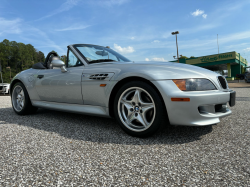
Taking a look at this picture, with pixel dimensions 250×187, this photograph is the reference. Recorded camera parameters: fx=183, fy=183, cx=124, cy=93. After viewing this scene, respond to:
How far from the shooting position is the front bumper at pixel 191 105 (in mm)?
2100

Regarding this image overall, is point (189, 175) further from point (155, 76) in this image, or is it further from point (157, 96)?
point (155, 76)

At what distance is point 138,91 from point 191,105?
684mm

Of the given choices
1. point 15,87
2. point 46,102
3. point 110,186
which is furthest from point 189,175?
point 15,87

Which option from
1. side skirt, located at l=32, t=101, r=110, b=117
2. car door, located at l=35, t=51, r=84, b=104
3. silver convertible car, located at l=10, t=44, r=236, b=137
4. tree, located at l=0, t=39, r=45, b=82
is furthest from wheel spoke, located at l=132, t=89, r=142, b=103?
tree, located at l=0, t=39, r=45, b=82

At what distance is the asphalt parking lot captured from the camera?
4.75 feet

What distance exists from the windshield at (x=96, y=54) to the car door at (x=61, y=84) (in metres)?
0.18

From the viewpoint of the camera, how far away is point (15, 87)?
14.2ft

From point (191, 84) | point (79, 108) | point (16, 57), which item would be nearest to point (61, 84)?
point (79, 108)

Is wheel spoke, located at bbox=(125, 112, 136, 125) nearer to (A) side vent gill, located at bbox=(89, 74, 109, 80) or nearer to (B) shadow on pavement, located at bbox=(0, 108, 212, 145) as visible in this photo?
(B) shadow on pavement, located at bbox=(0, 108, 212, 145)

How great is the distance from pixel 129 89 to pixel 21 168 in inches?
57.7

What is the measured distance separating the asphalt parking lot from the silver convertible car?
28 cm

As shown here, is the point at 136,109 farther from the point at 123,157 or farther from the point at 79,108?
the point at 79,108

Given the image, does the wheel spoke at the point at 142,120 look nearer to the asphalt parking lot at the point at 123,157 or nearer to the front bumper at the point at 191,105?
the asphalt parking lot at the point at 123,157

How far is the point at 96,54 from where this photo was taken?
3.34 metres
